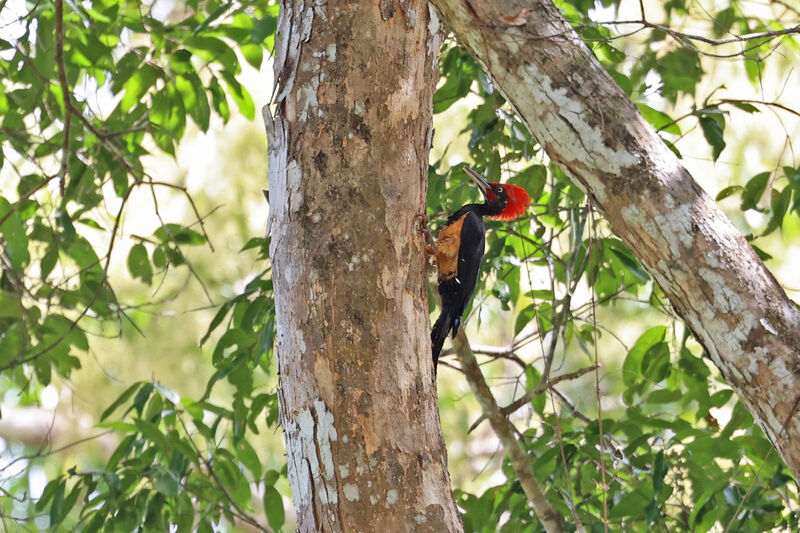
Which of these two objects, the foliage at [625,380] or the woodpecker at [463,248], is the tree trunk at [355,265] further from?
the woodpecker at [463,248]

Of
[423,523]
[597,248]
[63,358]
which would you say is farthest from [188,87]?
[423,523]

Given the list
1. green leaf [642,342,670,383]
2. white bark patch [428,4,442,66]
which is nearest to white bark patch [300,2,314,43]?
white bark patch [428,4,442,66]

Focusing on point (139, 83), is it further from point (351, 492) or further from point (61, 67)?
point (351, 492)

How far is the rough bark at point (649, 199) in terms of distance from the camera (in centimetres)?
171

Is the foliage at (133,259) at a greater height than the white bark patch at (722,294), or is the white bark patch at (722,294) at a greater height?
the foliage at (133,259)

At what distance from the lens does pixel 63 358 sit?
358 cm

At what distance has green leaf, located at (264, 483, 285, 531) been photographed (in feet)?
10.5

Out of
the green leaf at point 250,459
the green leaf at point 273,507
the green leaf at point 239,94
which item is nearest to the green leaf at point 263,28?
the green leaf at point 239,94

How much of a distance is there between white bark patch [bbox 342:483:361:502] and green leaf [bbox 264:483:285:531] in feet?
4.50

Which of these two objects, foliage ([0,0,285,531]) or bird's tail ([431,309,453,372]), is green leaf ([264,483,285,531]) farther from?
bird's tail ([431,309,453,372])

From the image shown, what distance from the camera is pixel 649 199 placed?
6.09 ft

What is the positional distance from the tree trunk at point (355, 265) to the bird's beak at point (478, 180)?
2.93 feet

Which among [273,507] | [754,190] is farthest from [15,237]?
[754,190]

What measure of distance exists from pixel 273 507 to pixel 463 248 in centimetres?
129
